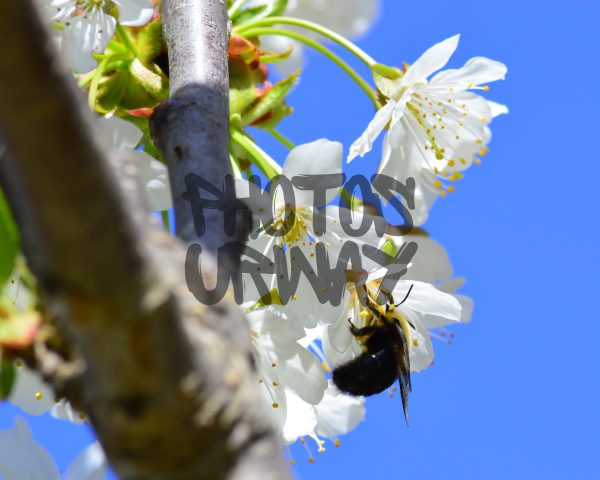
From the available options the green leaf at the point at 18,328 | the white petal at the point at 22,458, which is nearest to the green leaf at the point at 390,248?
the white petal at the point at 22,458

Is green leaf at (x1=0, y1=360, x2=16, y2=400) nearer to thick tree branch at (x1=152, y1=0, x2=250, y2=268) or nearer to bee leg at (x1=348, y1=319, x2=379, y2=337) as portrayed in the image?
thick tree branch at (x1=152, y1=0, x2=250, y2=268)

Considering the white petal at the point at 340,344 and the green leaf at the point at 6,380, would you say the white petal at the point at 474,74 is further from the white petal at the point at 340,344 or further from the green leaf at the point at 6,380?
the green leaf at the point at 6,380

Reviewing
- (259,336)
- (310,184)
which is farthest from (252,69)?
(259,336)

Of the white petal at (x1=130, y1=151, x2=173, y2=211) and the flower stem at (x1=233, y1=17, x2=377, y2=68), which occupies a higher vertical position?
the flower stem at (x1=233, y1=17, x2=377, y2=68)

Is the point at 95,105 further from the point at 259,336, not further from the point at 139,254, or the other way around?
the point at 139,254

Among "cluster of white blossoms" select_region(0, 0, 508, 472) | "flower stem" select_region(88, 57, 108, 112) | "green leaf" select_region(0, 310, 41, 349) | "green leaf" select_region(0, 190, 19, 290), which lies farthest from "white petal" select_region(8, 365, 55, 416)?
"green leaf" select_region(0, 310, 41, 349)

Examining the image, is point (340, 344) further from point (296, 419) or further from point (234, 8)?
point (234, 8)

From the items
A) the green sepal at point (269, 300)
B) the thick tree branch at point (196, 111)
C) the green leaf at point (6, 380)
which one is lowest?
the green sepal at point (269, 300)
